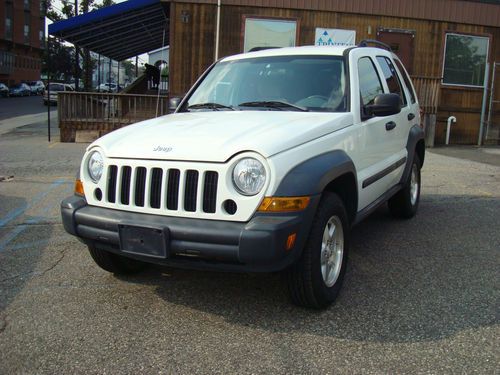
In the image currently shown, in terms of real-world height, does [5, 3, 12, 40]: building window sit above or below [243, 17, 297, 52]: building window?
above

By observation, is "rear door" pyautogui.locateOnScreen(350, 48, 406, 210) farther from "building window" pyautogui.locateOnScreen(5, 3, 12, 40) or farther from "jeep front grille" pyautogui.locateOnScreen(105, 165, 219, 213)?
"building window" pyautogui.locateOnScreen(5, 3, 12, 40)

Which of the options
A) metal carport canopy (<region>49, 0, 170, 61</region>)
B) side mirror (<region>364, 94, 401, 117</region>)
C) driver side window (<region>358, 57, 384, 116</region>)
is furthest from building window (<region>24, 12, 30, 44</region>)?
side mirror (<region>364, 94, 401, 117</region>)

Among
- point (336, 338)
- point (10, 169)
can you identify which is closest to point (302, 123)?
point (336, 338)

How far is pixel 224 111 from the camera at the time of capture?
14.1 ft

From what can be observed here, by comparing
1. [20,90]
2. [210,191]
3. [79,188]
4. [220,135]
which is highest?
[20,90]

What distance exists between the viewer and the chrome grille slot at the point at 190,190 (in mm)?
3203

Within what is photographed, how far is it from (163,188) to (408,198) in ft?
12.0

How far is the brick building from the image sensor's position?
201ft

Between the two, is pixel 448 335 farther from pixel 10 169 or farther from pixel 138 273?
pixel 10 169

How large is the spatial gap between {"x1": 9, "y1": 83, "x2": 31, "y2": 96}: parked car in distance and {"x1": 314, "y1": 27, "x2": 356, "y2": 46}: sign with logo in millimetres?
43407

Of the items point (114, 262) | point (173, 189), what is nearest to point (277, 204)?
point (173, 189)

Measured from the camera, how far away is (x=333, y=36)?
14.3m

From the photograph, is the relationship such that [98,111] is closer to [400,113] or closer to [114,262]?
[400,113]

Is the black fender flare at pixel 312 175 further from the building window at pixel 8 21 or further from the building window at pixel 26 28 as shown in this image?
the building window at pixel 26 28
